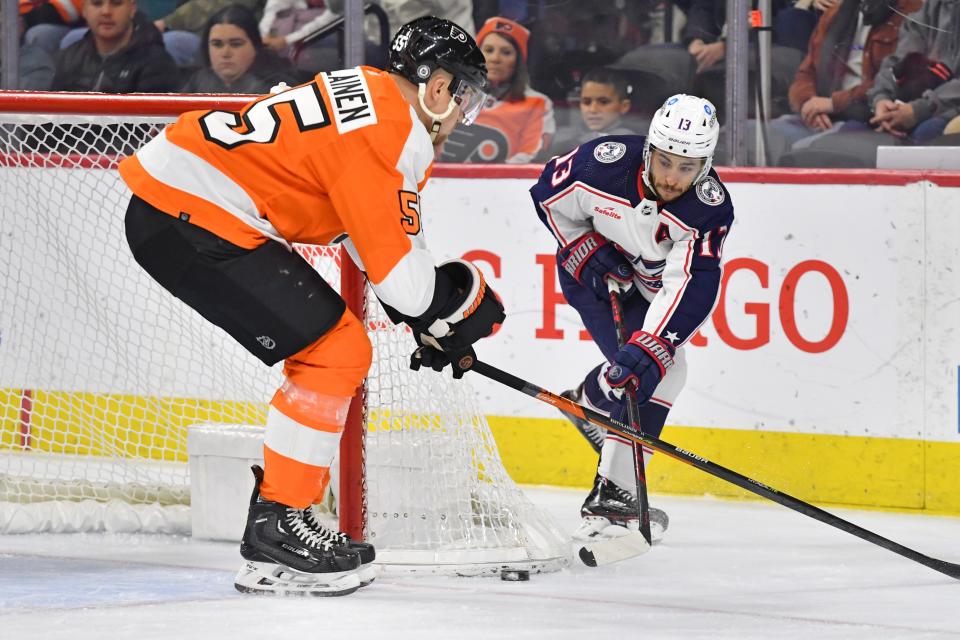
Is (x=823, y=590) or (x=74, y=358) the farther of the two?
(x=74, y=358)

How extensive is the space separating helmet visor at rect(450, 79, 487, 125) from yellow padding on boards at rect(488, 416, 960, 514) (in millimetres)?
1510

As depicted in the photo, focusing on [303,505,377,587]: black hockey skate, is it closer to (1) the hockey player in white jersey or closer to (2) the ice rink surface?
(2) the ice rink surface

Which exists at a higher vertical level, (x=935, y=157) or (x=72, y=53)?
(x=72, y=53)

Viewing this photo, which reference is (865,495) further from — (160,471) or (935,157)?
(160,471)

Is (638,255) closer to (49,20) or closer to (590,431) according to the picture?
(590,431)

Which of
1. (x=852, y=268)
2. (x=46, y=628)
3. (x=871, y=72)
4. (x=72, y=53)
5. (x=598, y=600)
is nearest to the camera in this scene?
(x=46, y=628)

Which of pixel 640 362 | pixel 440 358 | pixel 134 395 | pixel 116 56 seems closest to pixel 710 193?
pixel 640 362

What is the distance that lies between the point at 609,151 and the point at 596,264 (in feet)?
0.90

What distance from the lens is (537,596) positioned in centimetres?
299

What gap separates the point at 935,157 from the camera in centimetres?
398

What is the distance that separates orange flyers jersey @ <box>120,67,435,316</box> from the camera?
2680 millimetres

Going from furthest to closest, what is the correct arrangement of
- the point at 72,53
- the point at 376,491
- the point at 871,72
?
1. the point at 72,53
2. the point at 871,72
3. the point at 376,491

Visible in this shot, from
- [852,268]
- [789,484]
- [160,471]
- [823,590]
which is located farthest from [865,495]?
[160,471]

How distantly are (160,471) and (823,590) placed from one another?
1.72 meters
